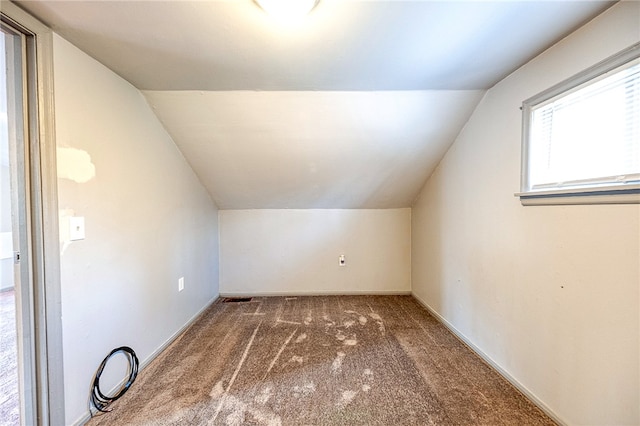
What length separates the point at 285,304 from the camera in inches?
127

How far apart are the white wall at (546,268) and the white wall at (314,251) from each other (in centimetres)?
108

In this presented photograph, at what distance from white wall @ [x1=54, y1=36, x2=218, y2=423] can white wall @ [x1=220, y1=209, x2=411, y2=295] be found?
106 cm

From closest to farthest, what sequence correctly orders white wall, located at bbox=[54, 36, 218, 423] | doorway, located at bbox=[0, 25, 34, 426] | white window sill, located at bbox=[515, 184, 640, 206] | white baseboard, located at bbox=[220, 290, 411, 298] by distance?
white window sill, located at bbox=[515, 184, 640, 206]
doorway, located at bbox=[0, 25, 34, 426]
white wall, located at bbox=[54, 36, 218, 423]
white baseboard, located at bbox=[220, 290, 411, 298]

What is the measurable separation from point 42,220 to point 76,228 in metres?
0.17

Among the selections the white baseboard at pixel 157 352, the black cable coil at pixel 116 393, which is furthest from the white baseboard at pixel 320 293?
A: the black cable coil at pixel 116 393

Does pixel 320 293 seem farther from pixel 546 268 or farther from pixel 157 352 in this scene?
pixel 546 268

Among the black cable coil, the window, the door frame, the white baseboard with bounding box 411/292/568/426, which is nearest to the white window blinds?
the window

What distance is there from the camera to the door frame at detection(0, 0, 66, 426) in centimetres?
123

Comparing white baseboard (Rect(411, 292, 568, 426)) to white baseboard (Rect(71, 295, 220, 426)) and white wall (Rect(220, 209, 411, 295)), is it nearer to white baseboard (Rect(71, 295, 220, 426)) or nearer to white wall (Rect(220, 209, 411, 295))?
white wall (Rect(220, 209, 411, 295))

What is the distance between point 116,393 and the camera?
1.65 metres

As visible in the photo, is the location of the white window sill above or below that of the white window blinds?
below

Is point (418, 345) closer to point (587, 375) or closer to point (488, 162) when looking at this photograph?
point (587, 375)

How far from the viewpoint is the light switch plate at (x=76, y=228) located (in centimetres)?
138

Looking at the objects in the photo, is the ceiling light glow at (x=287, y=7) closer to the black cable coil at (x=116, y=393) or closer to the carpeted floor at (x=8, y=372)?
the black cable coil at (x=116, y=393)
